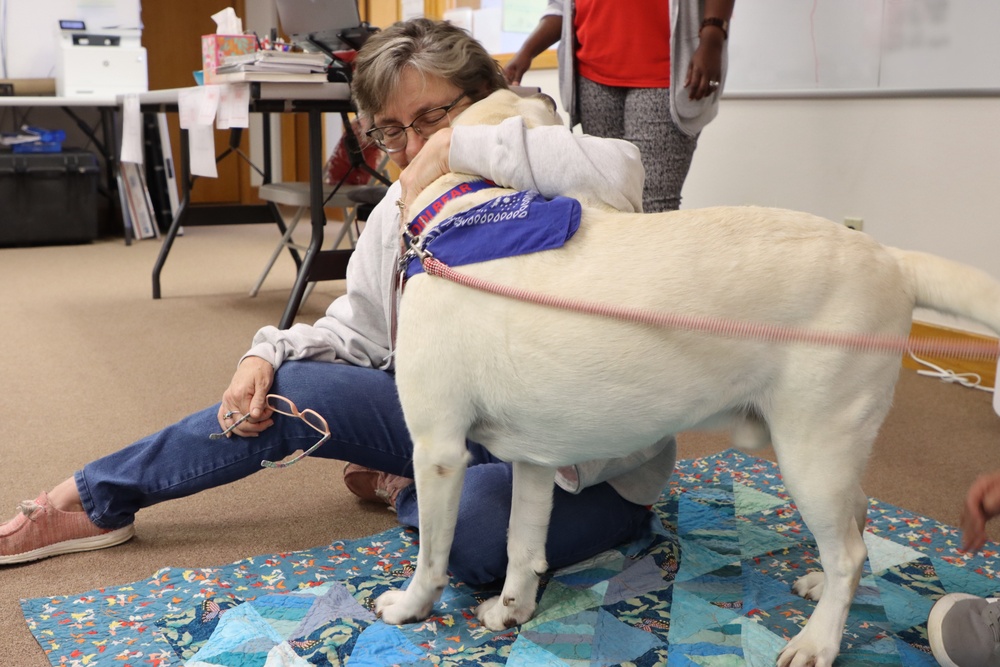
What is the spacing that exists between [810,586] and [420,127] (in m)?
0.91

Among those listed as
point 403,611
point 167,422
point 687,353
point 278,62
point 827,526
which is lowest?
point 167,422

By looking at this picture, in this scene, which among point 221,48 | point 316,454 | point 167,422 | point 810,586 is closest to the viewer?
point 810,586

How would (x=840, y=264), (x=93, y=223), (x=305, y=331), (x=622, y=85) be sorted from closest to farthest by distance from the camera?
(x=840, y=264) < (x=305, y=331) < (x=622, y=85) < (x=93, y=223)

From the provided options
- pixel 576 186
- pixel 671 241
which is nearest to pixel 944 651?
pixel 671 241

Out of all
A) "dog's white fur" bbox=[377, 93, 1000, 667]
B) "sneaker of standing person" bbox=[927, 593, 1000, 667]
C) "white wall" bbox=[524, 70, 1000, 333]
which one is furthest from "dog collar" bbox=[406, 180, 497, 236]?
"white wall" bbox=[524, 70, 1000, 333]

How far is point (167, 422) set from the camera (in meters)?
2.22

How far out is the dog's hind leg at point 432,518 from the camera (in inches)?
44.4

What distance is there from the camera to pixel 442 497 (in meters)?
1.16

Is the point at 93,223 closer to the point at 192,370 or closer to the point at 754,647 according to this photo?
the point at 192,370

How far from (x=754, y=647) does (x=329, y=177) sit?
8.68 feet

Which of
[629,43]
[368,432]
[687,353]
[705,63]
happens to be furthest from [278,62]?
[687,353]

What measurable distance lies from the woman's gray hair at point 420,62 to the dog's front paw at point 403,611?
2.35 feet

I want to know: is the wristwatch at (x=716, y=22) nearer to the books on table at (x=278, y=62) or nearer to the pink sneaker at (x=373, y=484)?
the books on table at (x=278, y=62)

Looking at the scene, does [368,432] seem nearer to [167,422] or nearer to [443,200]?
[443,200]
